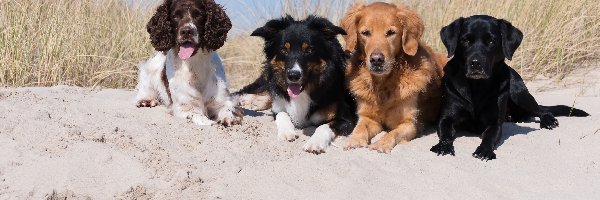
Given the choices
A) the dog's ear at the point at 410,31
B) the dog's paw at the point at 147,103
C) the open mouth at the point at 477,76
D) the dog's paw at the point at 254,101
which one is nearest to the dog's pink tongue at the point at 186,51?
the dog's paw at the point at 147,103

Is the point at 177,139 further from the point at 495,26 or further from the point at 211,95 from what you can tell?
the point at 495,26

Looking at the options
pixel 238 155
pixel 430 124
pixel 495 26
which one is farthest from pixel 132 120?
pixel 495 26

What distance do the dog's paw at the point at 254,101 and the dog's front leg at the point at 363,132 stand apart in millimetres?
1662

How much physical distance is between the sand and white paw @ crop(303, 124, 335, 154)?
79mm

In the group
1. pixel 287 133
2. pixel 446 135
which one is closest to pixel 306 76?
pixel 287 133

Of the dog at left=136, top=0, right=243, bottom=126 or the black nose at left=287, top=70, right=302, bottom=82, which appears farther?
the dog at left=136, top=0, right=243, bottom=126

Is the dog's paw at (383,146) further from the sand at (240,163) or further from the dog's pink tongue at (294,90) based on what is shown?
the dog's pink tongue at (294,90)

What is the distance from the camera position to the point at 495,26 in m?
6.00

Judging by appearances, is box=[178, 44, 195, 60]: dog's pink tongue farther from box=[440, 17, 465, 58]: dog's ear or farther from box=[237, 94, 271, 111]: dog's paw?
box=[440, 17, 465, 58]: dog's ear

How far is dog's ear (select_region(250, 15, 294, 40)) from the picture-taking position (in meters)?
6.39

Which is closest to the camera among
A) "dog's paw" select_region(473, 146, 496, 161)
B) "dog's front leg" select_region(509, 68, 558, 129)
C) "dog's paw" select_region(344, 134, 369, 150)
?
"dog's paw" select_region(473, 146, 496, 161)

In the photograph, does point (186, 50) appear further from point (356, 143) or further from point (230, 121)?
point (356, 143)

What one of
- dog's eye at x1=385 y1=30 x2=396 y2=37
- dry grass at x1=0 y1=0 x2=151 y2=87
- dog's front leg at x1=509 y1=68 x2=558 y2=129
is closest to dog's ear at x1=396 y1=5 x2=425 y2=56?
dog's eye at x1=385 y1=30 x2=396 y2=37

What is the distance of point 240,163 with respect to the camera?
5.12 m
